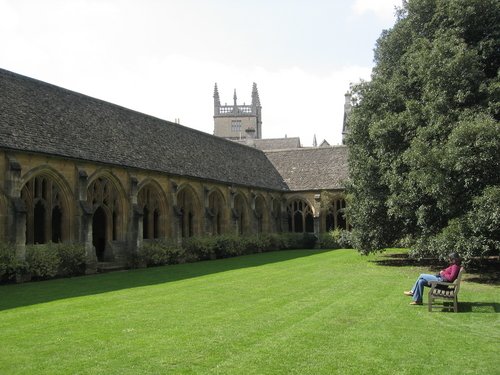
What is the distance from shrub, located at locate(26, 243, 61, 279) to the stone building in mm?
520

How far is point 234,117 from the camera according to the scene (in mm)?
100750

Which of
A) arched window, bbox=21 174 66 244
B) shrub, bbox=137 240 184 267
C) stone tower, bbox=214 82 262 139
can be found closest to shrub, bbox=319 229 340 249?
shrub, bbox=137 240 184 267

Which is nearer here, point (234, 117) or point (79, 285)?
point (79, 285)

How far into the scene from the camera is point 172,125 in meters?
31.6

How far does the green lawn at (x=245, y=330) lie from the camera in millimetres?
6691

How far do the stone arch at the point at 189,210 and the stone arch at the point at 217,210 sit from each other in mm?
1088

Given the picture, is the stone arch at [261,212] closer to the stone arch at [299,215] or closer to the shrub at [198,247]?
the stone arch at [299,215]

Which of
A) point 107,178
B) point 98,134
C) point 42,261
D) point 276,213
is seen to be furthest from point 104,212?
point 276,213

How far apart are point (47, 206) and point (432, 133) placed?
14234mm

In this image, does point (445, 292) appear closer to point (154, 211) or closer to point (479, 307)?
point (479, 307)

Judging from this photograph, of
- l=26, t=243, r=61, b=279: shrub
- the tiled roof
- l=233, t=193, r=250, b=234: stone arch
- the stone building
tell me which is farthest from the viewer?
the tiled roof

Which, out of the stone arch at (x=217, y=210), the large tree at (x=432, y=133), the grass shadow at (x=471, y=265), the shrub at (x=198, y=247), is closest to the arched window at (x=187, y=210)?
the stone arch at (x=217, y=210)

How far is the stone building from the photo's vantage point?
62.2 ft

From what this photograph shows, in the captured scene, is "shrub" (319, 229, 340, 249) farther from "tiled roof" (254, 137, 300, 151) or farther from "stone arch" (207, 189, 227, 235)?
"tiled roof" (254, 137, 300, 151)
